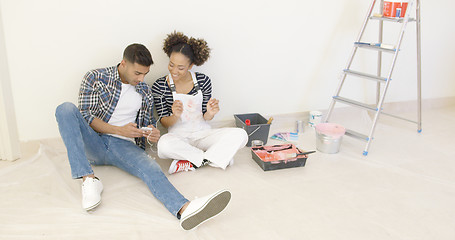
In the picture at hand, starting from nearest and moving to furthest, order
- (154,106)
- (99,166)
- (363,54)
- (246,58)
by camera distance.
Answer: (99,166) < (154,106) < (246,58) < (363,54)

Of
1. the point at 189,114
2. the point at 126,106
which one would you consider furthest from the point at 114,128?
the point at 189,114

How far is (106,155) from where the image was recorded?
2307mm

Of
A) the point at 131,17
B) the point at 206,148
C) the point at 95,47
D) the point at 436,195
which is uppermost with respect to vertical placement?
the point at 131,17

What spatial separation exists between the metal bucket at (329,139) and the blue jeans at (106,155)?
125cm

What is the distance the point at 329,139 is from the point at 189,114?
1.02 metres

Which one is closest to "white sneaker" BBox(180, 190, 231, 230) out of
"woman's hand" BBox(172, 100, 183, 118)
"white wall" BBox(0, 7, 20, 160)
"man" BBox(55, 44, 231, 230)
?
"man" BBox(55, 44, 231, 230)

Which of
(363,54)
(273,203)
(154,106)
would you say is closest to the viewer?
(273,203)

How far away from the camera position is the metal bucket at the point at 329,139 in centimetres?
272

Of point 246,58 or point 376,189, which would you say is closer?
point 376,189

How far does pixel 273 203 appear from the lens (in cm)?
207

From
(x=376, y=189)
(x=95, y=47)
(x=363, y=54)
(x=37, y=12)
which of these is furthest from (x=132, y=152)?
(x=363, y=54)

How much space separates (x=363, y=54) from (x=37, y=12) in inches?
101

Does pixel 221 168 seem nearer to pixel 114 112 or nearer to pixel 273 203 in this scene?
pixel 273 203

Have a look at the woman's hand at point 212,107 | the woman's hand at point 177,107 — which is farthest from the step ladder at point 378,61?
the woman's hand at point 177,107
